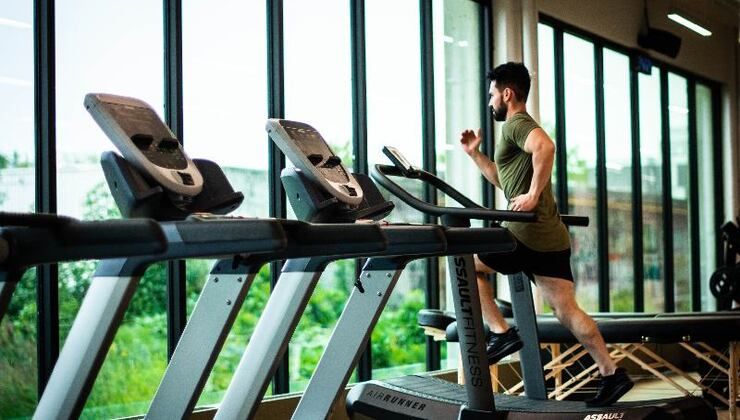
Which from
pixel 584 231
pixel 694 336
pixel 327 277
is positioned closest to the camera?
pixel 694 336

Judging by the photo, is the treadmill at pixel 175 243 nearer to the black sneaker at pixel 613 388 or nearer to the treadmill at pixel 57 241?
the treadmill at pixel 57 241

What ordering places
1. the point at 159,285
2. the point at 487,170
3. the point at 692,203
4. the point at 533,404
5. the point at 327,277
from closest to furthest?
the point at 533,404
the point at 487,170
the point at 159,285
the point at 327,277
the point at 692,203

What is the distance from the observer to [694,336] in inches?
213

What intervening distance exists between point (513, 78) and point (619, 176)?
4981 mm

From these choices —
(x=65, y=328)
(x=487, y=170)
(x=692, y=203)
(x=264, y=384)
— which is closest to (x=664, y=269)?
(x=692, y=203)

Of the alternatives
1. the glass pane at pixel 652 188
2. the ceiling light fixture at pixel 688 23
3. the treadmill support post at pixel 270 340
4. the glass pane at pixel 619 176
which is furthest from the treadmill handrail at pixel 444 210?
the glass pane at pixel 652 188

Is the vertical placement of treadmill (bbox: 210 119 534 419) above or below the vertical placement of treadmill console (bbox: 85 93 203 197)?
below

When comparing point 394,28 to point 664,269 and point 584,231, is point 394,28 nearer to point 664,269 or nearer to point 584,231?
point 584,231

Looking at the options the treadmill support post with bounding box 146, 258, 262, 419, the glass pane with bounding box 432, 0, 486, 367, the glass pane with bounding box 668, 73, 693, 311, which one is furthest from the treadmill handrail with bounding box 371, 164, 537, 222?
the glass pane with bounding box 668, 73, 693, 311

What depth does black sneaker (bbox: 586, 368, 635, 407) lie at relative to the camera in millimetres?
4234

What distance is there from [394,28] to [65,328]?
2919 millimetres

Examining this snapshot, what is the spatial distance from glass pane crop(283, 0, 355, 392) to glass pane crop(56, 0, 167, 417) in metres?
0.95

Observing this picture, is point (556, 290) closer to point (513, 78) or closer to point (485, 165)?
point (485, 165)

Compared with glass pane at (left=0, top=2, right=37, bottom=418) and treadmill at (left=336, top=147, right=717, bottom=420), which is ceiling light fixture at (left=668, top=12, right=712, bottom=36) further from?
glass pane at (left=0, top=2, right=37, bottom=418)
